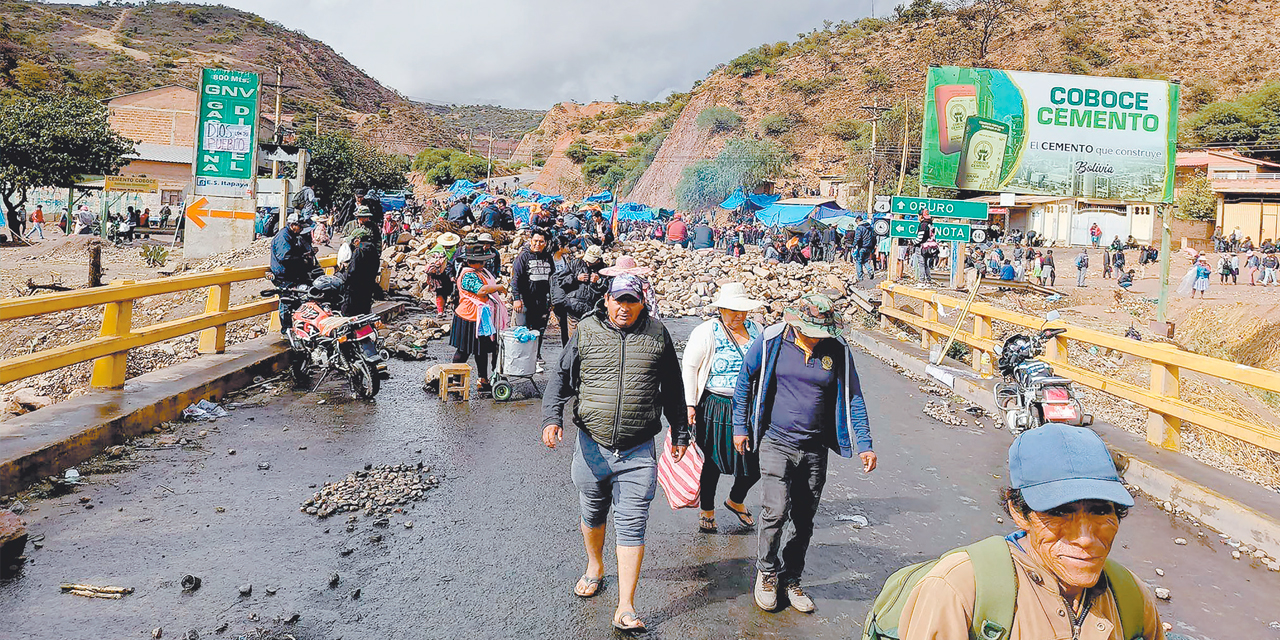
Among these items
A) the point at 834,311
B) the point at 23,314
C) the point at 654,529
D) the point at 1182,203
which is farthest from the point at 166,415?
the point at 1182,203

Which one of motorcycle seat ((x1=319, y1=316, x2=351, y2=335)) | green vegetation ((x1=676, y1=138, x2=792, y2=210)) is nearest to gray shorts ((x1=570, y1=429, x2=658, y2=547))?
motorcycle seat ((x1=319, y1=316, x2=351, y2=335))

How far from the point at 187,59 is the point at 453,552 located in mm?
126410

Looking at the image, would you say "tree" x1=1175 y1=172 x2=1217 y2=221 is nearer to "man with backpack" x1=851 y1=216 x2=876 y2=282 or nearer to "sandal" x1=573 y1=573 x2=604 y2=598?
"man with backpack" x1=851 y1=216 x2=876 y2=282

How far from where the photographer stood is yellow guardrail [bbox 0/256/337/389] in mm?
5789

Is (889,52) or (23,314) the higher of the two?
(889,52)

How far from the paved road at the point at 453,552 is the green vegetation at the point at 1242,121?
60380mm

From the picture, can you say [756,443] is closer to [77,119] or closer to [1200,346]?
[1200,346]

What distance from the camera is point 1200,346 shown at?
22984 mm

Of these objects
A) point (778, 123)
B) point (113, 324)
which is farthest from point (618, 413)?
point (778, 123)

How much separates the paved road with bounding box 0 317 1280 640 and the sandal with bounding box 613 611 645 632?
0.23ft

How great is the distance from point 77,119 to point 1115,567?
43769mm

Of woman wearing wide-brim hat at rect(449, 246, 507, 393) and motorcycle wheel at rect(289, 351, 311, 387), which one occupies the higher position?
woman wearing wide-brim hat at rect(449, 246, 507, 393)

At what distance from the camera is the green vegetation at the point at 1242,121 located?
53.7 m

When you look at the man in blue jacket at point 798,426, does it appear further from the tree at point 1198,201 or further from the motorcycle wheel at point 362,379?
the tree at point 1198,201
